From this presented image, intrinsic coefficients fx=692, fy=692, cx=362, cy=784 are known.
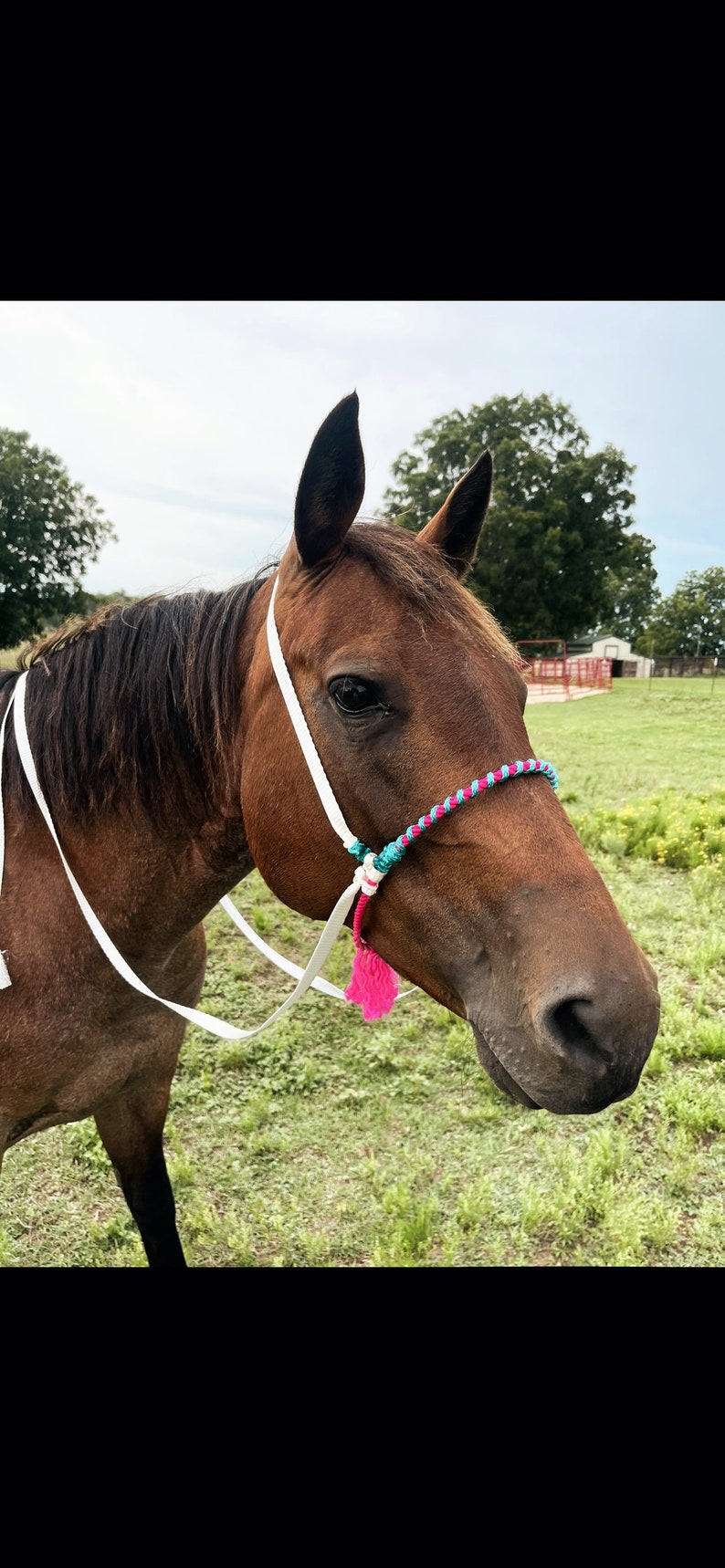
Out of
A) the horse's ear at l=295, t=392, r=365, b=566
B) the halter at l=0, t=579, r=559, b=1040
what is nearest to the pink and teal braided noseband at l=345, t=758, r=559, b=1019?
the halter at l=0, t=579, r=559, b=1040

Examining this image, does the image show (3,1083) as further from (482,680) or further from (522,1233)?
(522,1233)

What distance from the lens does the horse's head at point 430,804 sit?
1032mm

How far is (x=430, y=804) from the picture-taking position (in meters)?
1.17

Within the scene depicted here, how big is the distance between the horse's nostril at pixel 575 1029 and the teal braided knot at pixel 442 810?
344 mm

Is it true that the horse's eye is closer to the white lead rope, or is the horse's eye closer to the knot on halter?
the white lead rope

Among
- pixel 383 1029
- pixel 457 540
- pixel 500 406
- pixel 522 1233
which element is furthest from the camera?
pixel 500 406

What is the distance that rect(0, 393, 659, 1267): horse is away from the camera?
1.07 m

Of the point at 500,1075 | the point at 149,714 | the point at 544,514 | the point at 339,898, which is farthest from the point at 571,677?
the point at 500,1075

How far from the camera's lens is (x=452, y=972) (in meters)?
1.18

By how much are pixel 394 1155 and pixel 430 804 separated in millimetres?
2572

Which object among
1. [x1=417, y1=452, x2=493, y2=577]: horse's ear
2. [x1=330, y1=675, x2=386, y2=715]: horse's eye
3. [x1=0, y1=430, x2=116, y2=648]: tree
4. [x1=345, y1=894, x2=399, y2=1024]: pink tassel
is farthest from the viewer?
[x1=0, y1=430, x2=116, y2=648]: tree

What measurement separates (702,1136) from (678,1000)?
3.30 feet

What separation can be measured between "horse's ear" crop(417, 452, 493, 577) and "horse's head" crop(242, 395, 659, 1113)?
118 millimetres

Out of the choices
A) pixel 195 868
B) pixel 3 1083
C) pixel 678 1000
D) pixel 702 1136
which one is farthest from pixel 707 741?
pixel 3 1083
